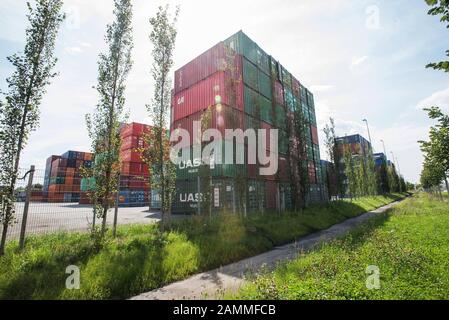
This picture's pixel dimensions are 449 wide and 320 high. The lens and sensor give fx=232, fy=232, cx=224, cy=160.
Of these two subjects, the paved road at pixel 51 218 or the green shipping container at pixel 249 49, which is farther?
the green shipping container at pixel 249 49

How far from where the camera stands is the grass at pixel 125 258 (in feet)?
18.2

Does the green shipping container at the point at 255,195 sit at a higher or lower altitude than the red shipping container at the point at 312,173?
lower

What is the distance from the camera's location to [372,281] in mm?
5145

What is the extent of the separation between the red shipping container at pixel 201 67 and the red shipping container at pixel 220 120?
4078mm

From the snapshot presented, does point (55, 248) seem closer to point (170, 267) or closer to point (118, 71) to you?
point (170, 267)

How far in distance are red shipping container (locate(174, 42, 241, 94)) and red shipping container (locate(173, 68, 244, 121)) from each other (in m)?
0.71

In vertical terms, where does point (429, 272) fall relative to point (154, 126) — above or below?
below

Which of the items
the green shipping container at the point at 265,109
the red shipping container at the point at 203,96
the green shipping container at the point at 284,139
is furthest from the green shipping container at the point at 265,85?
the green shipping container at the point at 284,139

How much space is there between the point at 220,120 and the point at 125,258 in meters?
15.0

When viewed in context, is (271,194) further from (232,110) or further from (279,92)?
(279,92)

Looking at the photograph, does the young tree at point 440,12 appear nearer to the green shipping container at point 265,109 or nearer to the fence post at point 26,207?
the fence post at point 26,207
